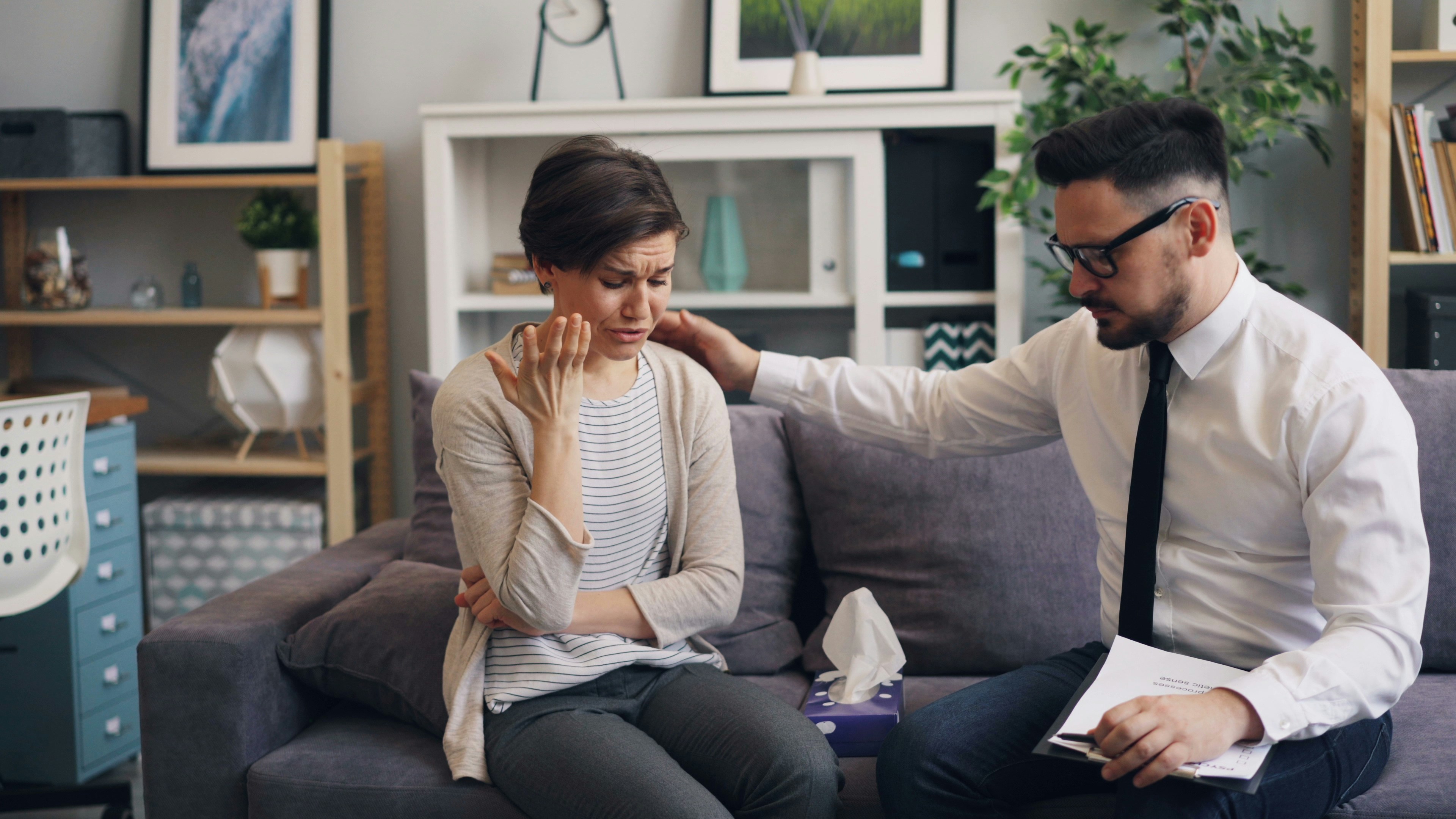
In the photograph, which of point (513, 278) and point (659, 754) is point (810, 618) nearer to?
point (659, 754)

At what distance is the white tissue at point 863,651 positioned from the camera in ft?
4.90

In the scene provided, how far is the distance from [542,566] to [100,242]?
8.45 feet

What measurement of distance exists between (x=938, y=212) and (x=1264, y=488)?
148 centimetres

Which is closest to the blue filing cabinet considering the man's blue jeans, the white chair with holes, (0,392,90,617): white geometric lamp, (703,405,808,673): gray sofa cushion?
the white chair with holes

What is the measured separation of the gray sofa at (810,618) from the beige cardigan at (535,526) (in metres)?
0.15

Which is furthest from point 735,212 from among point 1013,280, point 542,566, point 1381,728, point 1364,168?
point 1381,728

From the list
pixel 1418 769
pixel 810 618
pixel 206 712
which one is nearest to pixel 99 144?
pixel 206 712

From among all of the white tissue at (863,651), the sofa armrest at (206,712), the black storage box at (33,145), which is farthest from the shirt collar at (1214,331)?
the black storage box at (33,145)

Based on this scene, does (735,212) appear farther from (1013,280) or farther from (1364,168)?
(1364,168)

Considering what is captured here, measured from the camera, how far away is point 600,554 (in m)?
1.39

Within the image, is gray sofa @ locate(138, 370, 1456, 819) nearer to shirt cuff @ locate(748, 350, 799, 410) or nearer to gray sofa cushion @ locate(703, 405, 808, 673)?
gray sofa cushion @ locate(703, 405, 808, 673)

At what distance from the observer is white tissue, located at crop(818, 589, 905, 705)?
1492mm

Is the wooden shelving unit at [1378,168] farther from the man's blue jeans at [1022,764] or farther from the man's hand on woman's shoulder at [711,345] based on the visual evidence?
the man's hand on woman's shoulder at [711,345]

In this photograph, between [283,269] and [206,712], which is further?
[283,269]
